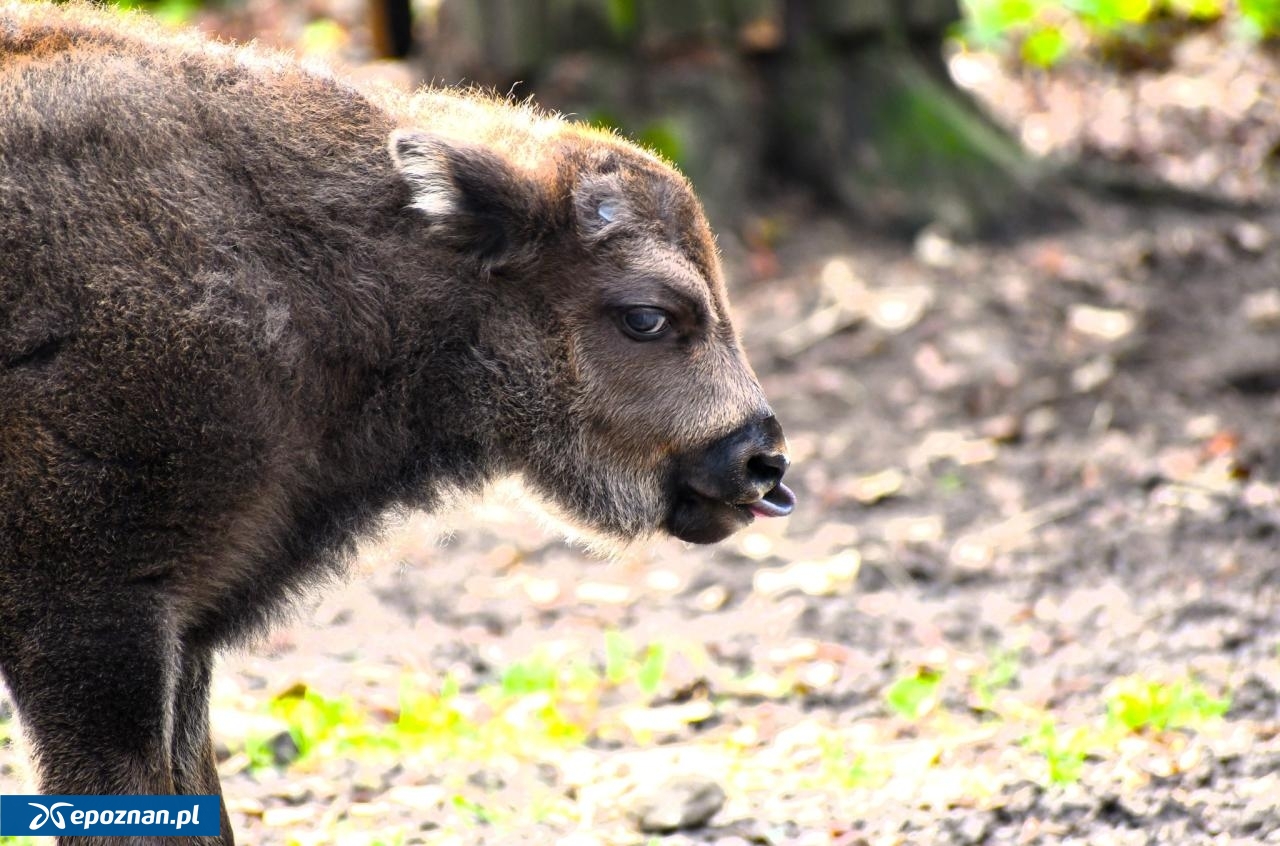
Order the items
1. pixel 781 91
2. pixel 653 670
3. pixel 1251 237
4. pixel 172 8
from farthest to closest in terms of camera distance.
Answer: pixel 172 8, pixel 781 91, pixel 1251 237, pixel 653 670

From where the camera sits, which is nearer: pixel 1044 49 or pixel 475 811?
pixel 475 811

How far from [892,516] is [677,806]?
12.0 feet

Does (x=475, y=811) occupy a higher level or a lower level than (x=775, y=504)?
lower

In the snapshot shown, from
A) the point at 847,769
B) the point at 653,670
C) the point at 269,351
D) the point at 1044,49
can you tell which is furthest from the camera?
the point at 1044,49

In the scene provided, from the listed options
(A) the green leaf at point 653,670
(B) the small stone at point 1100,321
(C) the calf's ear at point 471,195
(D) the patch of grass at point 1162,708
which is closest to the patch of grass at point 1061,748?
(D) the patch of grass at point 1162,708

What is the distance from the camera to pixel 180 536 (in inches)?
183

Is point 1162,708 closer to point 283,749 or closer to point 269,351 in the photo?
point 283,749

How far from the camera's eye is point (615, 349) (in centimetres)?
553

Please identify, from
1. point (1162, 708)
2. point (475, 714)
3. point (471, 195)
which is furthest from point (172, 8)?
point (1162, 708)

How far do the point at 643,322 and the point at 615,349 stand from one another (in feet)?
0.45

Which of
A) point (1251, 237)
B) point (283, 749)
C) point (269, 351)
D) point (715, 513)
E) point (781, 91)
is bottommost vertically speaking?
point (283, 749)

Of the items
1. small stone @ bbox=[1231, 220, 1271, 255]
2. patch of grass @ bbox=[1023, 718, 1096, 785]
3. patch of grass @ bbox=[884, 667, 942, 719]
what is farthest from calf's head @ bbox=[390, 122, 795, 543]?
small stone @ bbox=[1231, 220, 1271, 255]

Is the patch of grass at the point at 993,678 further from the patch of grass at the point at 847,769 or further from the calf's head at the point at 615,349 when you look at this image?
the calf's head at the point at 615,349

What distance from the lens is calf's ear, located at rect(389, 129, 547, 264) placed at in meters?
5.13
